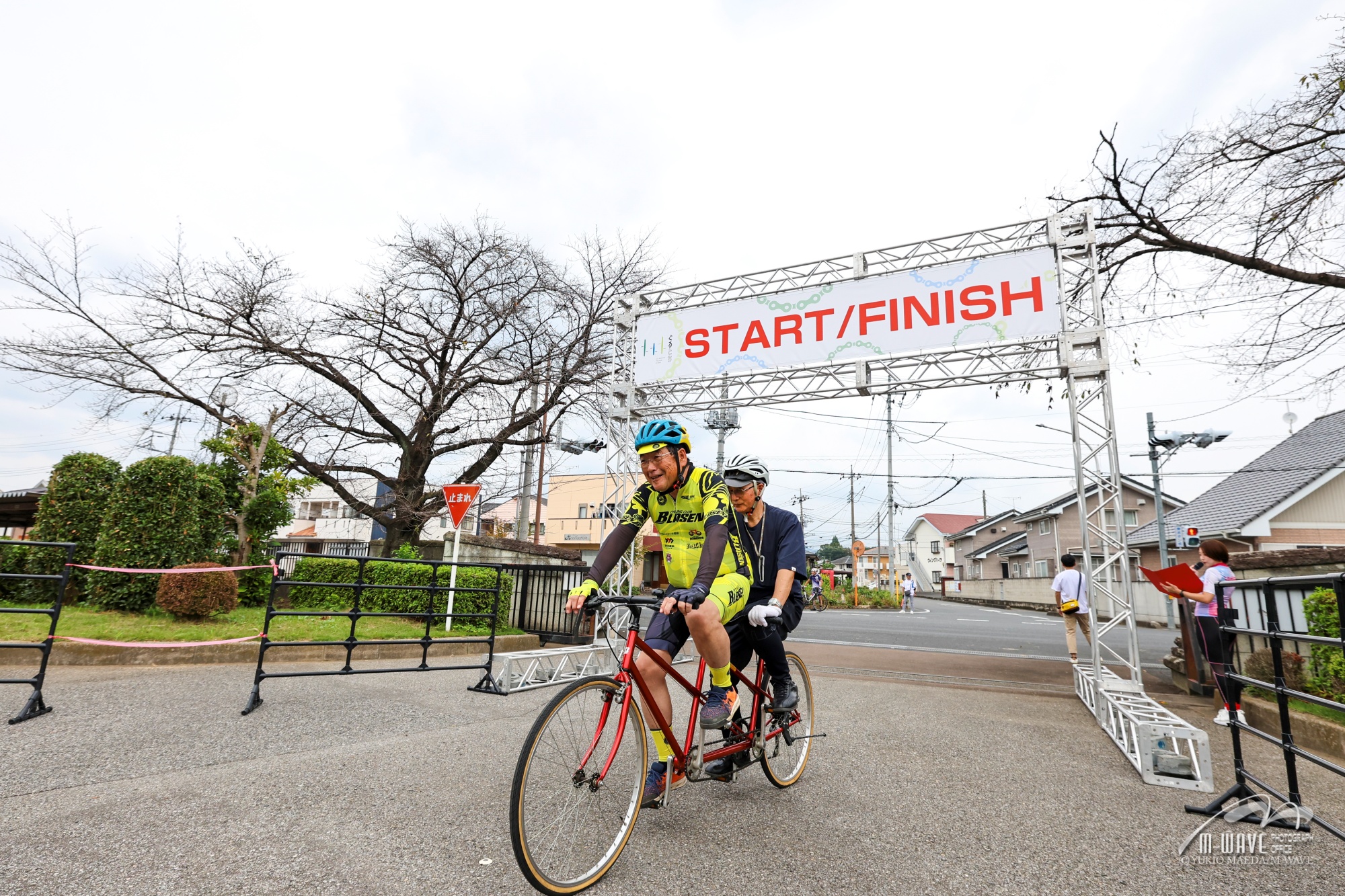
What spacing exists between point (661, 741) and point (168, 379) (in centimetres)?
1660

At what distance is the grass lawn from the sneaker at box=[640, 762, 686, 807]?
6.70 meters

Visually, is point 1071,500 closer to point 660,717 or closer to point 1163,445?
point 1163,445

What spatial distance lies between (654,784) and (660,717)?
1.02 ft

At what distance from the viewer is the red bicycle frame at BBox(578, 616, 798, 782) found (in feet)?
8.80

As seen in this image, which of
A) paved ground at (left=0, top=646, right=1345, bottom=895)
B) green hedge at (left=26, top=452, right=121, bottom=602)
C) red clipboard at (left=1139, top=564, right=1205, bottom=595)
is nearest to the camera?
paved ground at (left=0, top=646, right=1345, bottom=895)

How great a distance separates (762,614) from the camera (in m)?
3.24

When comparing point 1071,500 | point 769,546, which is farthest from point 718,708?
point 1071,500

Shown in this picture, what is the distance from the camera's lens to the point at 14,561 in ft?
32.8

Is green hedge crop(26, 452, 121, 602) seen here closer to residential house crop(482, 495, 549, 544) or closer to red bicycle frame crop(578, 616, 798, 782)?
red bicycle frame crop(578, 616, 798, 782)

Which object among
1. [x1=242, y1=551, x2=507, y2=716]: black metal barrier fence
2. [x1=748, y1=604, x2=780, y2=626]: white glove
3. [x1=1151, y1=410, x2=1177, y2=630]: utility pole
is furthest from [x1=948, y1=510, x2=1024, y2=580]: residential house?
[x1=748, y1=604, x2=780, y2=626]: white glove

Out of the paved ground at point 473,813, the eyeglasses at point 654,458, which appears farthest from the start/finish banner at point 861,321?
the eyeglasses at point 654,458

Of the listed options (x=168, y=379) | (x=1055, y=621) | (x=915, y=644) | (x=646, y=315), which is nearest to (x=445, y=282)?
(x=168, y=379)

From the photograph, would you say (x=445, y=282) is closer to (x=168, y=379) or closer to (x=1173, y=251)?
(x=168, y=379)

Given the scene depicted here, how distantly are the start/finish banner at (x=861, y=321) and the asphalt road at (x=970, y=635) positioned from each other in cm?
705
